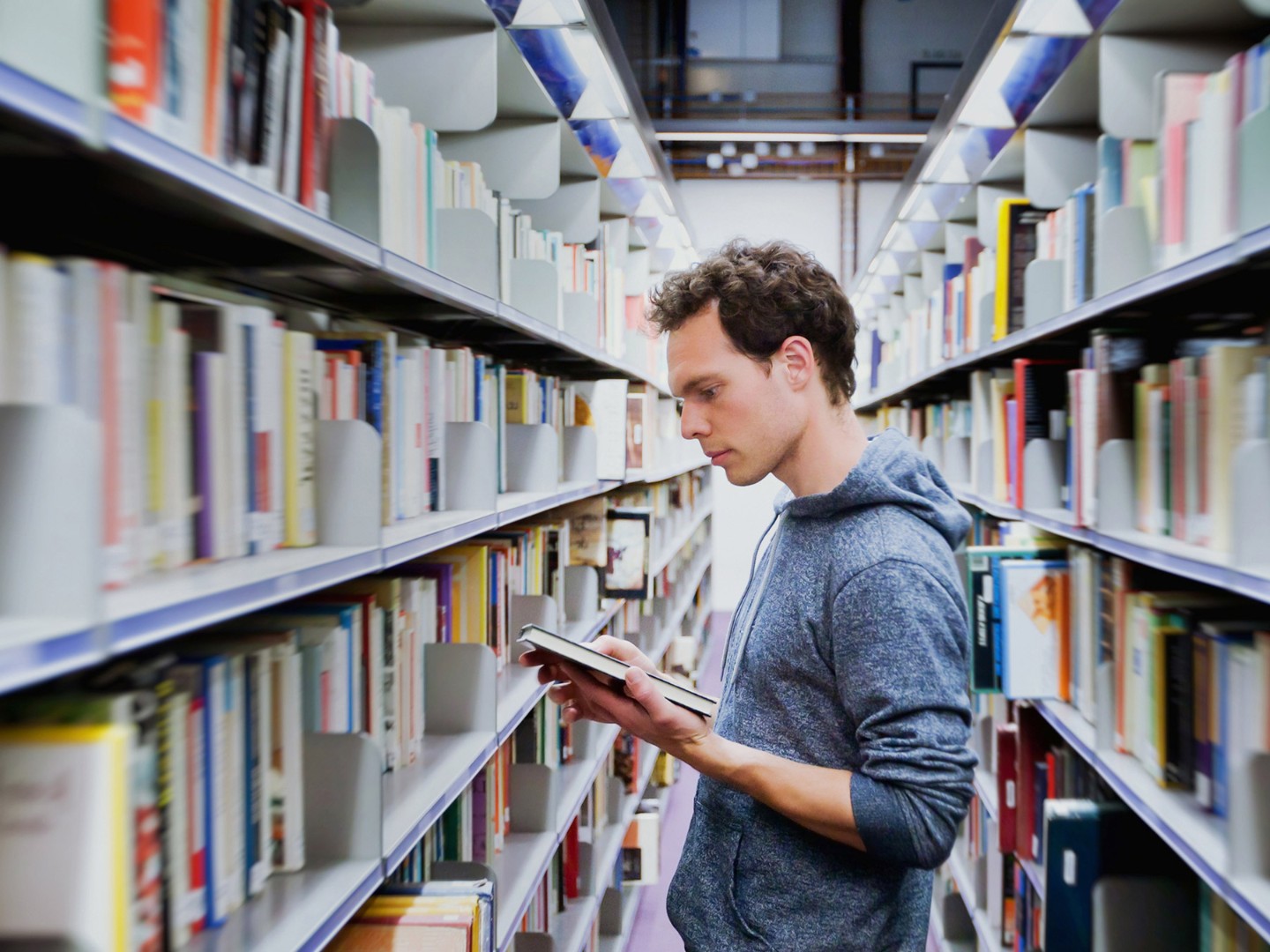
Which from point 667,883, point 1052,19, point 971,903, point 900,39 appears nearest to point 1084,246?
point 1052,19

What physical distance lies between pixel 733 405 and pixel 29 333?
3.37ft

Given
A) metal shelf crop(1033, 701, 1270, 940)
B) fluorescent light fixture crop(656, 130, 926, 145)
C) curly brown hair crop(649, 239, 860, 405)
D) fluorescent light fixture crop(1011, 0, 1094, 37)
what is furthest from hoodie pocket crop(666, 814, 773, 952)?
fluorescent light fixture crop(656, 130, 926, 145)

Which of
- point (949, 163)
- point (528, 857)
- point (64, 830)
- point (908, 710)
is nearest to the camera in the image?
point (64, 830)

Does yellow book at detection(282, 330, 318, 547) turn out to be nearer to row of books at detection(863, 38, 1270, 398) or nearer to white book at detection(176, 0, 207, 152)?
white book at detection(176, 0, 207, 152)

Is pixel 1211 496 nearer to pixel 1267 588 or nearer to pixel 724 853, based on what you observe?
pixel 1267 588

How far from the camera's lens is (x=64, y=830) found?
2.34 ft

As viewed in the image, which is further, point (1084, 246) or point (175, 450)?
point (1084, 246)

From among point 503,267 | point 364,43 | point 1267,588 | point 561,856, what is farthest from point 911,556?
point 561,856

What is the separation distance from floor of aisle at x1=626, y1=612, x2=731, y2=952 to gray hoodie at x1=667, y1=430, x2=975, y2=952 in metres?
1.11

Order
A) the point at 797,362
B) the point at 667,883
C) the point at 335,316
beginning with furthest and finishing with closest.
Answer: the point at 667,883 < the point at 335,316 < the point at 797,362

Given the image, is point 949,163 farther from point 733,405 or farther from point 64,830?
point 64,830

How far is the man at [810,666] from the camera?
1270 millimetres

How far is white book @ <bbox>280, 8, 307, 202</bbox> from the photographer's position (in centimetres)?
120

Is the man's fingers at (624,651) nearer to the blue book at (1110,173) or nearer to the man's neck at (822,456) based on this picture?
the man's neck at (822,456)
